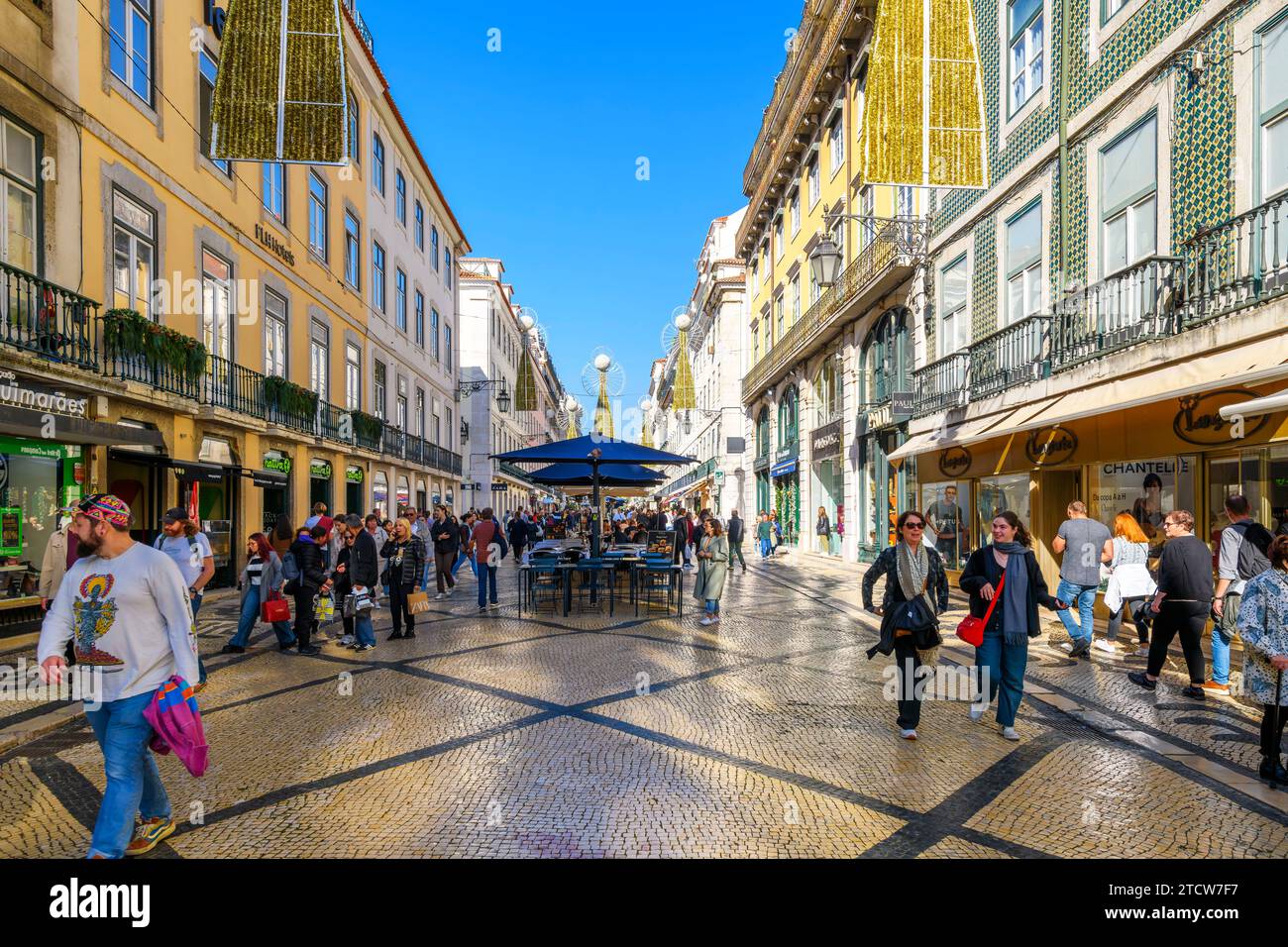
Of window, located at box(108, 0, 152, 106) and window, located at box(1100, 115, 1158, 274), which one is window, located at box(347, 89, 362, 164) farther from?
window, located at box(1100, 115, 1158, 274)

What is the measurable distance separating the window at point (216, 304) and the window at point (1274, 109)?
16.3m

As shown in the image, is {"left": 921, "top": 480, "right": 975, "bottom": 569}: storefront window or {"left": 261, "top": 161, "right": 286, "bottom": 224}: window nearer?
{"left": 921, "top": 480, "right": 975, "bottom": 569}: storefront window

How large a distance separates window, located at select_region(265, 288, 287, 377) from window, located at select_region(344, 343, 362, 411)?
404 centimetres

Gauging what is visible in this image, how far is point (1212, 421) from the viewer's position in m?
8.92

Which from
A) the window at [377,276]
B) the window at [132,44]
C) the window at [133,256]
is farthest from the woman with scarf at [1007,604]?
the window at [377,276]

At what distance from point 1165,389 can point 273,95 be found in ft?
34.9

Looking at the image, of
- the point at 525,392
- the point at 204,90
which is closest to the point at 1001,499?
the point at 204,90

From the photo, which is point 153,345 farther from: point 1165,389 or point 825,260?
point 1165,389

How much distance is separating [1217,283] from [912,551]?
6.27 metres

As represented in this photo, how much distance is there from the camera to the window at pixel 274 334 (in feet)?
57.6

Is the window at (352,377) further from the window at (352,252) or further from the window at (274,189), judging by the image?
the window at (274,189)

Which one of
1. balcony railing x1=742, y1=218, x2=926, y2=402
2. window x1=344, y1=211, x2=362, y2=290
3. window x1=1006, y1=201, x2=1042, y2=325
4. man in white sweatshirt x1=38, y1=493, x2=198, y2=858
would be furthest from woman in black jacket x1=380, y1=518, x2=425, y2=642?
window x1=344, y1=211, x2=362, y2=290

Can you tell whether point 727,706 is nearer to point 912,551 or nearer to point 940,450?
point 912,551

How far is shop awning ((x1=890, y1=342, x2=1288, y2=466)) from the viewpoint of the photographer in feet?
23.7
